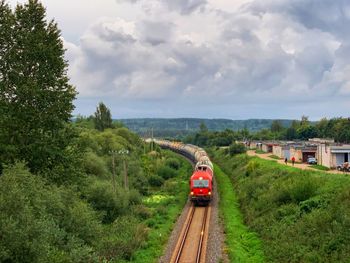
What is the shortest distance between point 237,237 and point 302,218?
199 inches

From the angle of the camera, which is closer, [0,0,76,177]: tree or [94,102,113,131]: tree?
[0,0,76,177]: tree

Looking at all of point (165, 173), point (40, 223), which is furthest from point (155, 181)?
point (40, 223)

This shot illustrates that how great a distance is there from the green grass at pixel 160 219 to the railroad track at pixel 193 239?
3.98ft

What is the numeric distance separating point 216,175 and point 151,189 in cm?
1622

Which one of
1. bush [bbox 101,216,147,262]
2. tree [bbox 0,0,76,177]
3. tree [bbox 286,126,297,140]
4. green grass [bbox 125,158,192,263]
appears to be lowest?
green grass [bbox 125,158,192,263]

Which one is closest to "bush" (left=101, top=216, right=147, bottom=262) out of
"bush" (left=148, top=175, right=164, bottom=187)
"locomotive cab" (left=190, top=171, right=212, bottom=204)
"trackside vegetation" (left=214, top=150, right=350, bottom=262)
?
"trackside vegetation" (left=214, top=150, right=350, bottom=262)

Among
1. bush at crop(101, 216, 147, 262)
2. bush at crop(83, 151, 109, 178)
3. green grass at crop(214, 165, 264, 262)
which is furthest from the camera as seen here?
bush at crop(83, 151, 109, 178)

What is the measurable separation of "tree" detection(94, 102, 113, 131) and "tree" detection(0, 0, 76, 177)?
77.7 m

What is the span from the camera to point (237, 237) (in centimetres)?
3316

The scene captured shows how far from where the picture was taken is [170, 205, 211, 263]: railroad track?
2800 cm

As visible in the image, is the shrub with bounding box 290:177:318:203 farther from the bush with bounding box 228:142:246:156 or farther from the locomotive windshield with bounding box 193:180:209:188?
the bush with bounding box 228:142:246:156

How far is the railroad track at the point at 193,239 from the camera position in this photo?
2800cm

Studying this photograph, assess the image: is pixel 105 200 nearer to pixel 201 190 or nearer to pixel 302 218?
pixel 201 190

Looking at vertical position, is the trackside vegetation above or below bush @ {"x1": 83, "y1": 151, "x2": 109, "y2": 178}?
below
